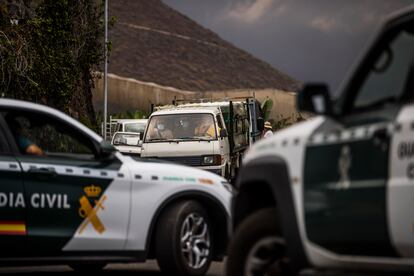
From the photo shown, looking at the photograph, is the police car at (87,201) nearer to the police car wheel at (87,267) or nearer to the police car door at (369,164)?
the police car wheel at (87,267)

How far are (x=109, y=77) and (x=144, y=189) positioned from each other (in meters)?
68.9

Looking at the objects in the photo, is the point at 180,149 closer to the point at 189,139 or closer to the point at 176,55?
the point at 189,139

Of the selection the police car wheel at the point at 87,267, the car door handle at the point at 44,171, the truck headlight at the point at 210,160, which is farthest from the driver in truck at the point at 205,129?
the car door handle at the point at 44,171

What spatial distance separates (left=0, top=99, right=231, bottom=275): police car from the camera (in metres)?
9.45

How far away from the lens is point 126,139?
3089cm

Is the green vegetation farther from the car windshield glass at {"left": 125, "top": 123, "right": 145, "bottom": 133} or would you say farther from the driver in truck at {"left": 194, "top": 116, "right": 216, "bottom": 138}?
the driver in truck at {"left": 194, "top": 116, "right": 216, "bottom": 138}

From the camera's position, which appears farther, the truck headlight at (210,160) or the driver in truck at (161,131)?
the driver in truck at (161,131)

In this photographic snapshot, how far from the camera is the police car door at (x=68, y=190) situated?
952cm

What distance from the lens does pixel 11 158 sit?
9492 millimetres

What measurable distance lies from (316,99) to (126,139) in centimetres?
2461

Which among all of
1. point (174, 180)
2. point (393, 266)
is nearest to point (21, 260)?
point (174, 180)

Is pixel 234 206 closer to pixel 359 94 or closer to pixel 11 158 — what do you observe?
pixel 359 94

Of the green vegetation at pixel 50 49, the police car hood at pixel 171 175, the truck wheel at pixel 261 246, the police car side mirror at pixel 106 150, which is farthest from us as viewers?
the green vegetation at pixel 50 49

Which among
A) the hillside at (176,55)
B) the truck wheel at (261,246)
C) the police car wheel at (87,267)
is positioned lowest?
the police car wheel at (87,267)
